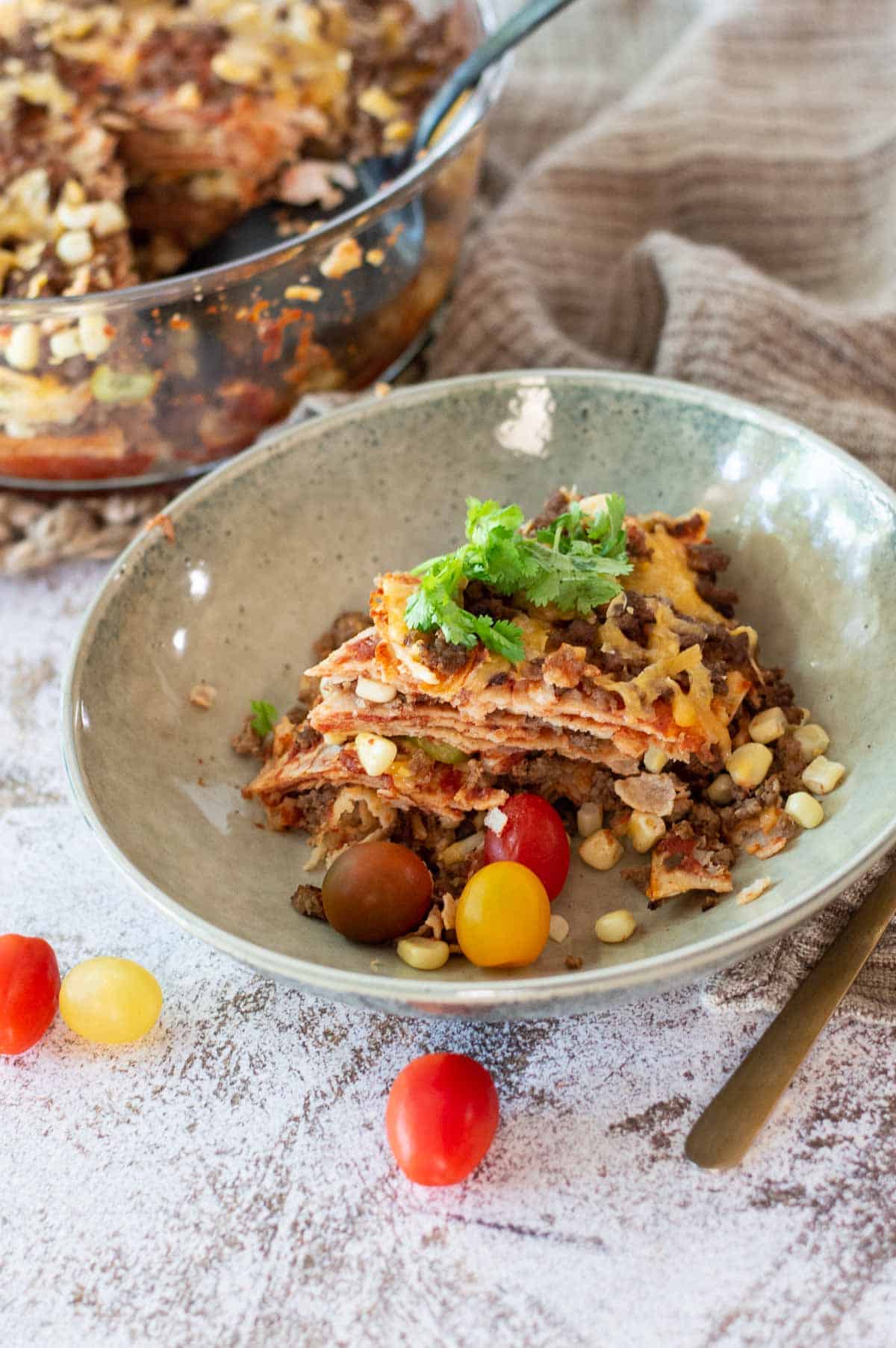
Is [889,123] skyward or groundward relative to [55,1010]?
skyward

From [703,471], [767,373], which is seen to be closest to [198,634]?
[703,471]

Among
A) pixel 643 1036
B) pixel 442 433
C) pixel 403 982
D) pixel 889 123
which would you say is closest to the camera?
pixel 403 982

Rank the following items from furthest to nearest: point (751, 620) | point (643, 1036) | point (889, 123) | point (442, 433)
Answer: point (889, 123), point (442, 433), point (751, 620), point (643, 1036)

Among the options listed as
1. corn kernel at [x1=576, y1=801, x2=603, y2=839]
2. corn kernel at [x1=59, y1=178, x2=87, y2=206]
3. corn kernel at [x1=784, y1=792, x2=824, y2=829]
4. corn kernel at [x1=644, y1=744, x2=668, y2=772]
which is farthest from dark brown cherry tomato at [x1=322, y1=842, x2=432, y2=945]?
corn kernel at [x1=59, y1=178, x2=87, y2=206]

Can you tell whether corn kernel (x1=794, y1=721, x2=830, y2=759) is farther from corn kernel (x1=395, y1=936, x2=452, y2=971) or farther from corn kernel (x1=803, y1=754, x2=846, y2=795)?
corn kernel (x1=395, y1=936, x2=452, y2=971)

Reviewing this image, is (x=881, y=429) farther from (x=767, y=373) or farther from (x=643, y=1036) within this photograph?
(x=643, y=1036)

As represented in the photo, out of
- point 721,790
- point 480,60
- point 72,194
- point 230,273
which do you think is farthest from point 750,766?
point 72,194
